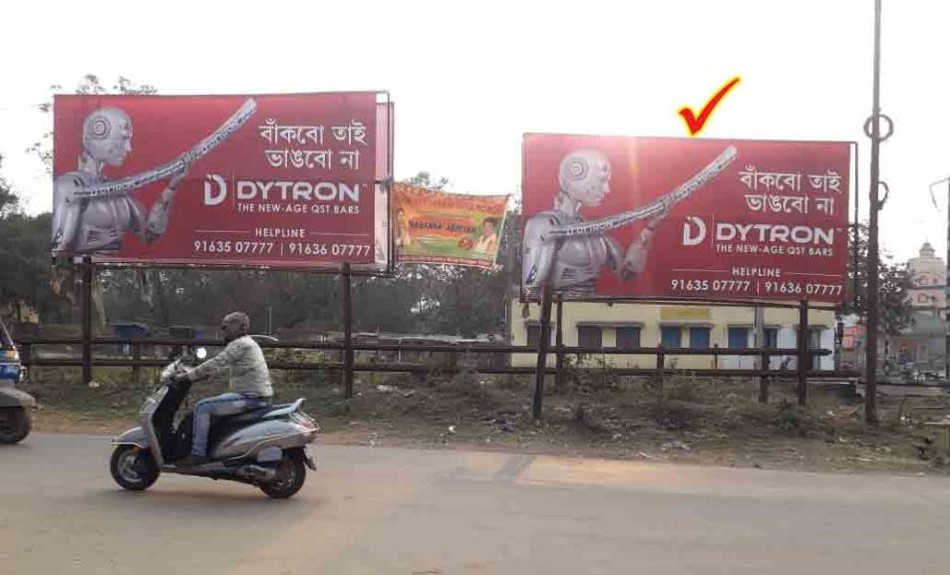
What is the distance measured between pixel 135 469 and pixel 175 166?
300 inches

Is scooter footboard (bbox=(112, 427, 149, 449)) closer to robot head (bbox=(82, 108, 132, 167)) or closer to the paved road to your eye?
the paved road

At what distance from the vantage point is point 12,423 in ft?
34.2

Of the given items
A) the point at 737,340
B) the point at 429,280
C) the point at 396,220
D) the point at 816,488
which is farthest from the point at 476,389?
the point at 429,280

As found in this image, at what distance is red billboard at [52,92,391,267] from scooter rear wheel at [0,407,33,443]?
4.27m

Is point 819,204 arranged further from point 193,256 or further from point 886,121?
point 193,256

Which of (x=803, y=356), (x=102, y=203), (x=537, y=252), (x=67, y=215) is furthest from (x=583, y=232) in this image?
(x=67, y=215)

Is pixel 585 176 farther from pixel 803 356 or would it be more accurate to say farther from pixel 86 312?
pixel 86 312

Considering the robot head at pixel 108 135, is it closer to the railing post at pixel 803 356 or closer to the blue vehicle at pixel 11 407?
the blue vehicle at pixel 11 407

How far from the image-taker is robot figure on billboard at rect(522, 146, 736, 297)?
44.9ft

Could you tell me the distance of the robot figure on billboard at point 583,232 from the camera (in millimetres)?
13695

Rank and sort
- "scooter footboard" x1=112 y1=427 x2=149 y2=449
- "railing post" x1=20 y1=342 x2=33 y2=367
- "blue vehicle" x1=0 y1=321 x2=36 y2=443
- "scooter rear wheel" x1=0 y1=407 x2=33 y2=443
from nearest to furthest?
"scooter footboard" x1=112 y1=427 x2=149 y2=449 → "blue vehicle" x1=0 y1=321 x2=36 y2=443 → "scooter rear wheel" x1=0 y1=407 x2=33 y2=443 → "railing post" x1=20 y1=342 x2=33 y2=367

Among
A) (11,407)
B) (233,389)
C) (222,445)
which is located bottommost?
(11,407)

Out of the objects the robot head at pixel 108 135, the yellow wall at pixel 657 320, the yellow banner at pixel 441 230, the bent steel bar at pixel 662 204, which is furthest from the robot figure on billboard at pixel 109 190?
the yellow wall at pixel 657 320

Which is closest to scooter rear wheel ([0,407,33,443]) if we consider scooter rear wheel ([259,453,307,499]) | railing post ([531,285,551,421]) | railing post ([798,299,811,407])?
scooter rear wheel ([259,453,307,499])
